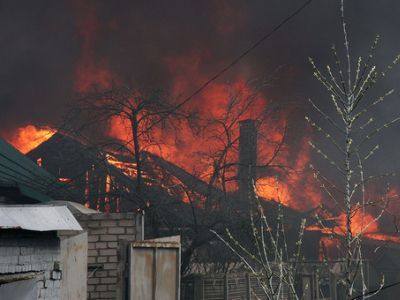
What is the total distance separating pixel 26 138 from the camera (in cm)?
2131

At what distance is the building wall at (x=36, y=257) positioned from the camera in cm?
505

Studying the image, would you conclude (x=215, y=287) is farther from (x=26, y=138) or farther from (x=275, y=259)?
(x=26, y=138)

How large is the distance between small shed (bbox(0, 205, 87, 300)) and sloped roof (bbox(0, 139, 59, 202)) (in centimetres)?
543

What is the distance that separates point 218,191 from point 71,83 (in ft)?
Result: 39.2

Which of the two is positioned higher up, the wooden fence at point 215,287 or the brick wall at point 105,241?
the brick wall at point 105,241

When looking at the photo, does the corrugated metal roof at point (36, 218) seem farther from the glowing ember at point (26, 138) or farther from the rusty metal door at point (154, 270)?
the glowing ember at point (26, 138)

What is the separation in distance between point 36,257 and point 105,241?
2931mm

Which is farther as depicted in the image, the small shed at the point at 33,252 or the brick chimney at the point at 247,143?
the brick chimney at the point at 247,143

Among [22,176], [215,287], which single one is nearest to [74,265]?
[22,176]

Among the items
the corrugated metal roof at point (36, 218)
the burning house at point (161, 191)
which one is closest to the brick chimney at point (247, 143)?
the burning house at point (161, 191)

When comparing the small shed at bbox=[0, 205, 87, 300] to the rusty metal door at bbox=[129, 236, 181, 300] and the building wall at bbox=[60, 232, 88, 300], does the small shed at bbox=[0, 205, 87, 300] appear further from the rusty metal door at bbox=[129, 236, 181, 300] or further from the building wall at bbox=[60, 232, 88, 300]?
the rusty metal door at bbox=[129, 236, 181, 300]

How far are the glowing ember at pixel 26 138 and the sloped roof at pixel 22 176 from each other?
22.6ft

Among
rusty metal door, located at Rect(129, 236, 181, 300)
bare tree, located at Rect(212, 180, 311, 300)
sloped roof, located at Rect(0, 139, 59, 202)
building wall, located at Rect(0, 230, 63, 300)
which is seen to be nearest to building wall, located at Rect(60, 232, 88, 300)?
building wall, located at Rect(0, 230, 63, 300)

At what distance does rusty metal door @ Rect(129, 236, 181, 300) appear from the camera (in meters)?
7.12
